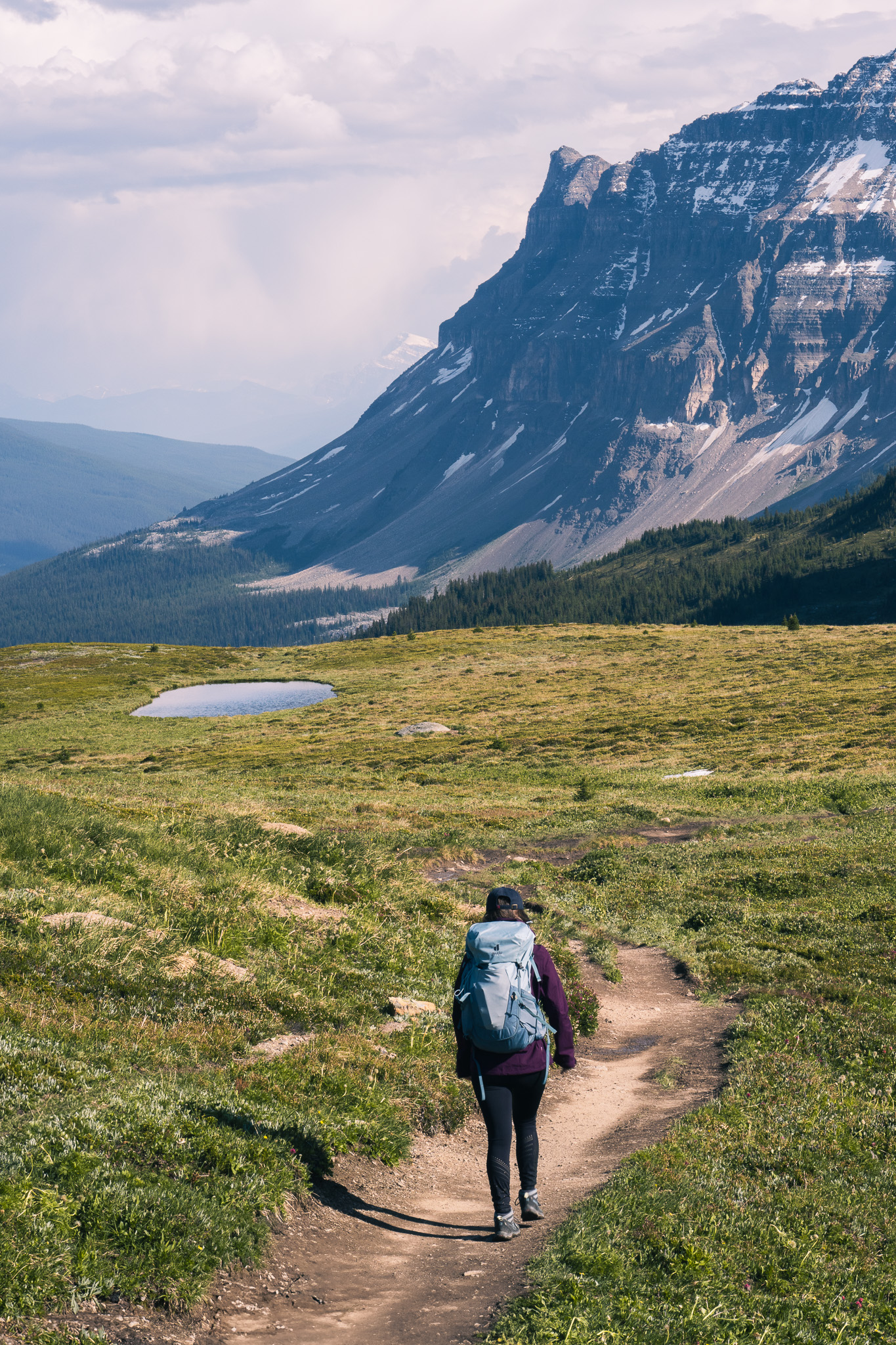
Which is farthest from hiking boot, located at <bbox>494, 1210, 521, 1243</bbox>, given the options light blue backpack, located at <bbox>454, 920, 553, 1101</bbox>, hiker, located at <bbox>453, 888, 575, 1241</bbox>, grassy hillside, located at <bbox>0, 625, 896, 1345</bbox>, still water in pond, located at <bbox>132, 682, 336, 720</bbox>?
still water in pond, located at <bbox>132, 682, 336, 720</bbox>

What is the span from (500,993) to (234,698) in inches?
3493

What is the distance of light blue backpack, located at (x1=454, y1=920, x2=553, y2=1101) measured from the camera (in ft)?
34.5

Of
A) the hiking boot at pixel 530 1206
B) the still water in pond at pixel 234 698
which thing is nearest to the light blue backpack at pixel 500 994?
the hiking boot at pixel 530 1206

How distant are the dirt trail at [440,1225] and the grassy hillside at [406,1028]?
37 cm

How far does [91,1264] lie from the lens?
27.0ft

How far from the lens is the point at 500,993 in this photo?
10.6 metres

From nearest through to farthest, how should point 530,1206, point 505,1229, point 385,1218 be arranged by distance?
point 505,1229 < point 530,1206 < point 385,1218

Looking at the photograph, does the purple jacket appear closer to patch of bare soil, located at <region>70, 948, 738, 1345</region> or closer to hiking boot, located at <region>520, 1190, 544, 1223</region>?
hiking boot, located at <region>520, 1190, 544, 1223</region>

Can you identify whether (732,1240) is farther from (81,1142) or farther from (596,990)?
(596,990)

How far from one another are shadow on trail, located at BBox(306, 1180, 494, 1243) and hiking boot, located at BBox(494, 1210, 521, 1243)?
0.14 meters

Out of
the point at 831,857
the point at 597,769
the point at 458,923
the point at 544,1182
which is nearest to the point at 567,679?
the point at 597,769

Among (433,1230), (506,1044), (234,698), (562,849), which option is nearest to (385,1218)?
(433,1230)

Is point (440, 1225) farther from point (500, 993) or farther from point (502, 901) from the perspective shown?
point (502, 901)

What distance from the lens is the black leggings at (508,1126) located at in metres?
10.4
